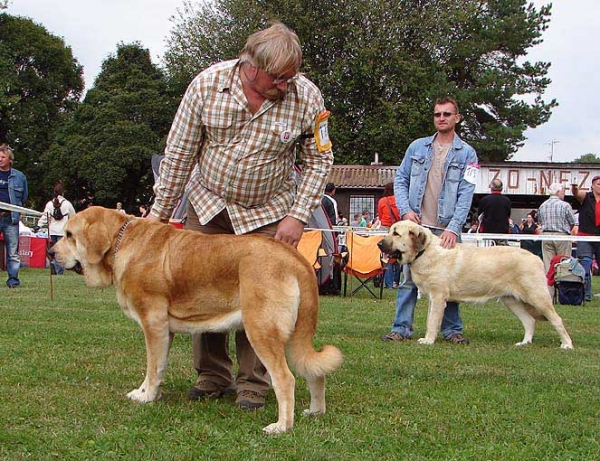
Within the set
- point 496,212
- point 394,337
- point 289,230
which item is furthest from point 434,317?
point 496,212

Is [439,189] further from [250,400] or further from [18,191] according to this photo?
[18,191]

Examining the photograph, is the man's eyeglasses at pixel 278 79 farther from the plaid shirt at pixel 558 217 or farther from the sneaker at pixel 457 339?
the plaid shirt at pixel 558 217

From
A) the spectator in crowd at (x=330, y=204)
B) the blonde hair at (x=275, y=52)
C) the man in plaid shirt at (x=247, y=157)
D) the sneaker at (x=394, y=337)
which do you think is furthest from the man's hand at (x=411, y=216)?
the spectator in crowd at (x=330, y=204)

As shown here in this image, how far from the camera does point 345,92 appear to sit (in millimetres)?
33812

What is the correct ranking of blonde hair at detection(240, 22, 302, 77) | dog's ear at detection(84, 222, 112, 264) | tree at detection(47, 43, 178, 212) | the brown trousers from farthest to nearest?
tree at detection(47, 43, 178, 212) → the brown trousers → dog's ear at detection(84, 222, 112, 264) → blonde hair at detection(240, 22, 302, 77)

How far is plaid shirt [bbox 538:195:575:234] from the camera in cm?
1352

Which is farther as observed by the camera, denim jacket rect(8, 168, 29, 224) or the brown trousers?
Answer: denim jacket rect(8, 168, 29, 224)

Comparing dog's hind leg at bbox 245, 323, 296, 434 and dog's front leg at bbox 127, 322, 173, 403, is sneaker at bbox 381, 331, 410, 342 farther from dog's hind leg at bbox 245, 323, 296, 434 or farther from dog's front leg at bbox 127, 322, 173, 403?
dog's hind leg at bbox 245, 323, 296, 434

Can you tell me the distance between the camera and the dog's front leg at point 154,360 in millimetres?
3996

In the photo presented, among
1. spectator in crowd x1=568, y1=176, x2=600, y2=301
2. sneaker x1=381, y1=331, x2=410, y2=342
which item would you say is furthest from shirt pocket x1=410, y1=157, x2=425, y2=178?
spectator in crowd x1=568, y1=176, x2=600, y2=301

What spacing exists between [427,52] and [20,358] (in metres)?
31.9

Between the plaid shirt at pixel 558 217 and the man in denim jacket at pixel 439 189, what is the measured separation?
692cm

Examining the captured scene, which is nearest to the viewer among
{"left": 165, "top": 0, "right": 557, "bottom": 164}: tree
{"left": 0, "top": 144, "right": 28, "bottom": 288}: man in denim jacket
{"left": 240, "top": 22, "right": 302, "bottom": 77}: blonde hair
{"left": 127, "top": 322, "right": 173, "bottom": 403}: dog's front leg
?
{"left": 240, "top": 22, "right": 302, "bottom": 77}: blonde hair

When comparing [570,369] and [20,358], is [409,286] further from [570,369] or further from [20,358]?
[20,358]
